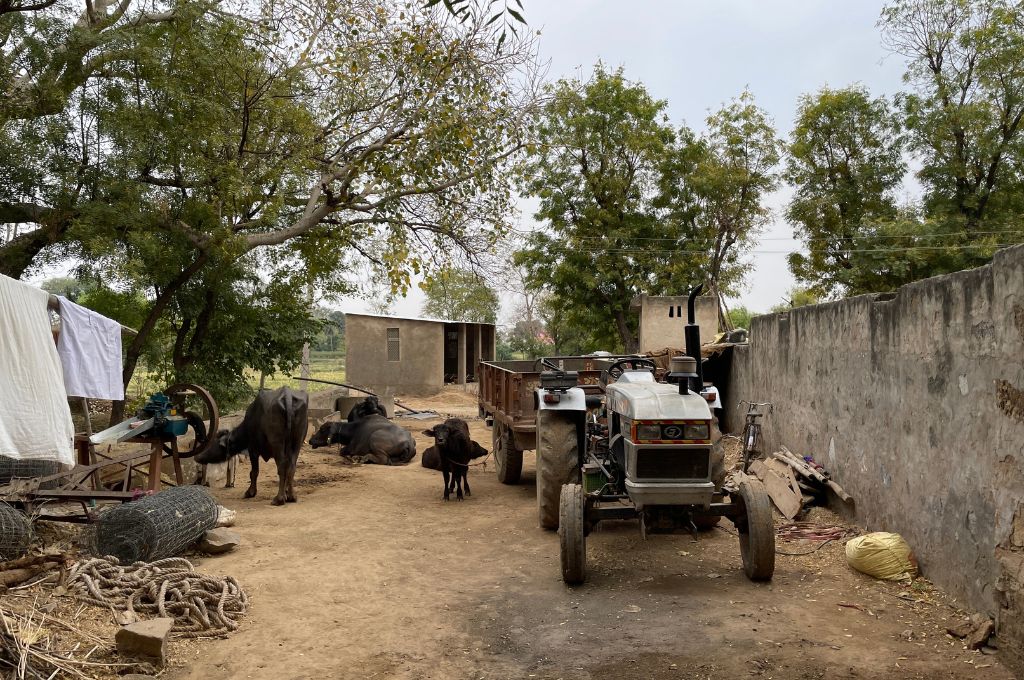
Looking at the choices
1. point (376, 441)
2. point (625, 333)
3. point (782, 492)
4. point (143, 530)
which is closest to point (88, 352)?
point (143, 530)

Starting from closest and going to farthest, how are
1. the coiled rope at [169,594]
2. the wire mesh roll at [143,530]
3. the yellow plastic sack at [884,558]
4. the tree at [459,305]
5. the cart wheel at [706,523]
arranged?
the coiled rope at [169,594], the yellow plastic sack at [884,558], the wire mesh roll at [143,530], the cart wheel at [706,523], the tree at [459,305]

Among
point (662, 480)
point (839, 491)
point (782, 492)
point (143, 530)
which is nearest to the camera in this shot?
point (662, 480)

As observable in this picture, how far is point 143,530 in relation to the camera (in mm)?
6426

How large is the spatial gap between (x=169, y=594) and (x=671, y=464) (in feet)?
12.1

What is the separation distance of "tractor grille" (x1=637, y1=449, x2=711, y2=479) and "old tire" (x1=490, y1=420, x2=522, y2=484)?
435 centimetres

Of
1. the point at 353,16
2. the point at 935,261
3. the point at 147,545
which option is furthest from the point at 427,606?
the point at 935,261

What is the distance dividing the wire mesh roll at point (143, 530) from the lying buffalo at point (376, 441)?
6.20 metres

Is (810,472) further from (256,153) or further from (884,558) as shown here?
(256,153)

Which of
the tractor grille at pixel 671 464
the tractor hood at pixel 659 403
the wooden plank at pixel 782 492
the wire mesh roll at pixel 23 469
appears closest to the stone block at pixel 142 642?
the tractor grille at pixel 671 464

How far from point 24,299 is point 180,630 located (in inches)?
118

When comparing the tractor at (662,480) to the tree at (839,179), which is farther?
the tree at (839,179)

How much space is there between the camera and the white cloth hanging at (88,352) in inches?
297

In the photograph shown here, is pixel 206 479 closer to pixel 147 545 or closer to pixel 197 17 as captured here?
pixel 147 545

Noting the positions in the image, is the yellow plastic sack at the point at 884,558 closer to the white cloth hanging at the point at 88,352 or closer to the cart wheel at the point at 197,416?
the cart wheel at the point at 197,416
